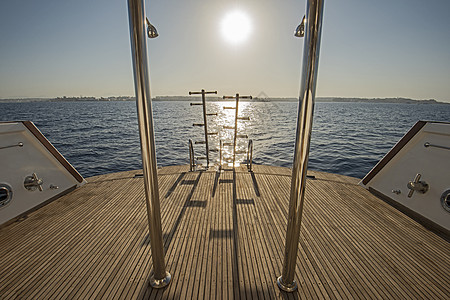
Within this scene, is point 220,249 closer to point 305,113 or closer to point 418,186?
point 305,113

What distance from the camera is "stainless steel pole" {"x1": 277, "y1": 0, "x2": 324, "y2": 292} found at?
Answer: 1228 mm

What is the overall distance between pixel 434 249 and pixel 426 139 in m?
1.72

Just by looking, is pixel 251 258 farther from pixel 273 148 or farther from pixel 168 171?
pixel 273 148

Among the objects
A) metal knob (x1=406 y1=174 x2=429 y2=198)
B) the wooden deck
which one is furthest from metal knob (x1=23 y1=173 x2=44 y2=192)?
metal knob (x1=406 y1=174 x2=429 y2=198)

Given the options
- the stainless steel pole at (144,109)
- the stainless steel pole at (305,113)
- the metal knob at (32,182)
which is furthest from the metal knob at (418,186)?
the metal knob at (32,182)

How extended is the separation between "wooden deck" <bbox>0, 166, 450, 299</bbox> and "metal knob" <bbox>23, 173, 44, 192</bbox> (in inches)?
14.4

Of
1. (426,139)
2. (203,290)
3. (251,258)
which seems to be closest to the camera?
(203,290)

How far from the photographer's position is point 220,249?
237 cm

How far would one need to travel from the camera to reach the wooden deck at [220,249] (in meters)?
1.88

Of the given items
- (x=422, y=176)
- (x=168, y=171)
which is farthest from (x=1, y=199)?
(x=422, y=176)

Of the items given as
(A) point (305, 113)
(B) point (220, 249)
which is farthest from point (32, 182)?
(A) point (305, 113)

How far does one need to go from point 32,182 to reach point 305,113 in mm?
3922

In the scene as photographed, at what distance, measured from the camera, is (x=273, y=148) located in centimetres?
1448

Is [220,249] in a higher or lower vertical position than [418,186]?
lower
